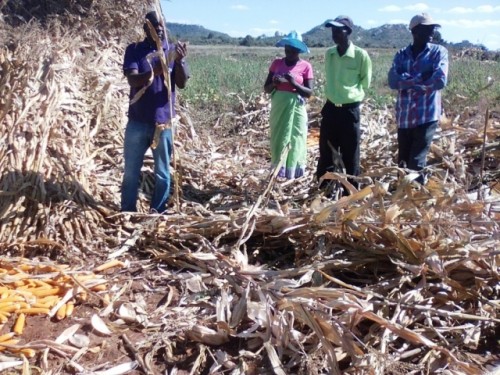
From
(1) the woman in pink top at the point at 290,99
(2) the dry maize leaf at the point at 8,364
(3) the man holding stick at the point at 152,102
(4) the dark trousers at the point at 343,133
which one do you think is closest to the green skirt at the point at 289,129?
(1) the woman in pink top at the point at 290,99

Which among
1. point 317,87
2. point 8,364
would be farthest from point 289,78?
point 317,87

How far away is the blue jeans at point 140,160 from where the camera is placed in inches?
177

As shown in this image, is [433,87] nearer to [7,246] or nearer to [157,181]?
[157,181]

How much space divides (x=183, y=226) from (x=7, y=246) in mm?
1126

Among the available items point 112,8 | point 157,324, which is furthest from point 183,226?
point 112,8

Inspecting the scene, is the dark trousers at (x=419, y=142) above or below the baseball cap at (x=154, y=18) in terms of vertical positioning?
below

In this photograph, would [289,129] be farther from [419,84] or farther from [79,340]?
[79,340]

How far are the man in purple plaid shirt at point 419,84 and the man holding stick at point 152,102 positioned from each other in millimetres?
1782

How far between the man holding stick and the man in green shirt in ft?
4.65

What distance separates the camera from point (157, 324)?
3.17 m

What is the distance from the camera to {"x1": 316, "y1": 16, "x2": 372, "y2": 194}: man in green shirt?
203 inches

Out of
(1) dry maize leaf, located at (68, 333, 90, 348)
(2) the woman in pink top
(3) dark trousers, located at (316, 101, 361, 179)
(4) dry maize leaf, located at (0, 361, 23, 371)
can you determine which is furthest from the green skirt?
(4) dry maize leaf, located at (0, 361, 23, 371)

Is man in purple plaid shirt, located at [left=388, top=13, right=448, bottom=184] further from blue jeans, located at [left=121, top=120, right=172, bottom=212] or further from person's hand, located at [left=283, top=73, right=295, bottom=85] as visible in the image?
blue jeans, located at [left=121, top=120, right=172, bottom=212]

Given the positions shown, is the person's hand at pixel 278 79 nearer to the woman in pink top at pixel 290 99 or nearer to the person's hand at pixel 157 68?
the woman in pink top at pixel 290 99
